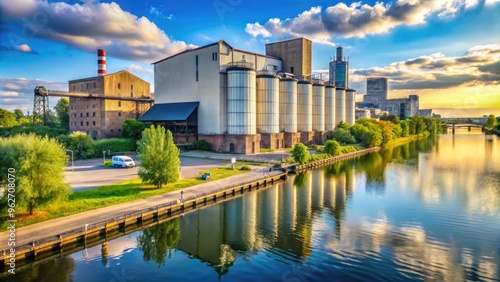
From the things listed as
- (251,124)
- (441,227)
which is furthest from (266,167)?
(441,227)

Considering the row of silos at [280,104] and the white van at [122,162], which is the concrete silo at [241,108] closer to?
the row of silos at [280,104]

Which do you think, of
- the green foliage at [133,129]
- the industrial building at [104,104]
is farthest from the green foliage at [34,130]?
the green foliage at [133,129]

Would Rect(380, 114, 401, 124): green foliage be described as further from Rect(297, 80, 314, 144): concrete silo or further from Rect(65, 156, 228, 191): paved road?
Rect(65, 156, 228, 191): paved road

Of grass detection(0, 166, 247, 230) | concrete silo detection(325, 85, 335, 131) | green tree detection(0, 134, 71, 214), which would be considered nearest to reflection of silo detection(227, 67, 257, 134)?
grass detection(0, 166, 247, 230)

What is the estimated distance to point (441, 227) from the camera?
26.3m

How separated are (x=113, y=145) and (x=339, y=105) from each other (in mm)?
65146

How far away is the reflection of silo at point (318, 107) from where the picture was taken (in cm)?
8597

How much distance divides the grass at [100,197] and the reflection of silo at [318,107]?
52.3m

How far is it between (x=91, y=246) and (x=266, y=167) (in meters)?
31.0

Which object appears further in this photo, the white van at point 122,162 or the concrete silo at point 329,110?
the concrete silo at point 329,110

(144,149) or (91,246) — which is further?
(144,149)

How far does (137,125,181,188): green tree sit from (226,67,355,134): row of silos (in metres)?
29.3

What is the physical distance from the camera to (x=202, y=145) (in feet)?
217

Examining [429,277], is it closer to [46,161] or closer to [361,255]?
[361,255]
